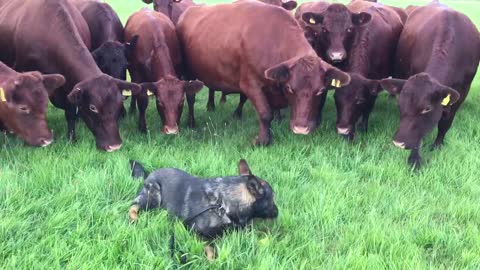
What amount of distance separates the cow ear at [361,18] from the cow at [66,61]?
3378 mm

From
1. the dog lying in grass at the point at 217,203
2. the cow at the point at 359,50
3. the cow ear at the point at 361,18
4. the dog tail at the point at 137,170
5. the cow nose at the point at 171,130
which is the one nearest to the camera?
the dog lying in grass at the point at 217,203

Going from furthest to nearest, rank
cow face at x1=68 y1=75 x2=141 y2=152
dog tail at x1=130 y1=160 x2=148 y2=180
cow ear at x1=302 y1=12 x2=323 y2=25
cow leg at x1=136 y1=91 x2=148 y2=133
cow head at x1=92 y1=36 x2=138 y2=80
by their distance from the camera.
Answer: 1. cow ear at x1=302 y1=12 x2=323 y2=25
2. cow head at x1=92 y1=36 x2=138 y2=80
3. cow leg at x1=136 y1=91 x2=148 y2=133
4. cow face at x1=68 y1=75 x2=141 y2=152
5. dog tail at x1=130 y1=160 x2=148 y2=180

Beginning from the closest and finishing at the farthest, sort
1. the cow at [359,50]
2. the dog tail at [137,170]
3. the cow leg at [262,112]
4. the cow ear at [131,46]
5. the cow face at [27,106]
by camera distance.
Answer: the dog tail at [137,170] → the cow face at [27,106] → the cow leg at [262,112] → the cow at [359,50] → the cow ear at [131,46]

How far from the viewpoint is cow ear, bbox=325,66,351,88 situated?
5.86 m

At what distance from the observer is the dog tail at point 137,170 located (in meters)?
4.82

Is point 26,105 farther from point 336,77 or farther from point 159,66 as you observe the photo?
point 336,77

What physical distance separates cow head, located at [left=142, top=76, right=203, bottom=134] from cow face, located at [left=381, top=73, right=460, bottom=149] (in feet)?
8.51

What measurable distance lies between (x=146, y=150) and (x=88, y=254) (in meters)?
2.32

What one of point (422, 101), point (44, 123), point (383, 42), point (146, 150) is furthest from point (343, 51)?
point (44, 123)

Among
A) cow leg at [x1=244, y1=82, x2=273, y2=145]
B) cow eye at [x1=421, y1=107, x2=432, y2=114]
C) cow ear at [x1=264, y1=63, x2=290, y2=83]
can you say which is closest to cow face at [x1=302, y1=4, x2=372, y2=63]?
cow leg at [x1=244, y1=82, x2=273, y2=145]

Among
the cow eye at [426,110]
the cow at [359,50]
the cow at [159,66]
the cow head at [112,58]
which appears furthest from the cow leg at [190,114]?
the cow eye at [426,110]

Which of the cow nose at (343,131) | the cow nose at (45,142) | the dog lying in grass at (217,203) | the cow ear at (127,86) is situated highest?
the dog lying in grass at (217,203)

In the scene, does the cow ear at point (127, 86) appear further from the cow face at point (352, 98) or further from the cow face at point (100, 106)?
the cow face at point (352, 98)

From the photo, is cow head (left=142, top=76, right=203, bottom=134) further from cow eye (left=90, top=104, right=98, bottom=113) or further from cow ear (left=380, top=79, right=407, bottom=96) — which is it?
cow ear (left=380, top=79, right=407, bottom=96)
